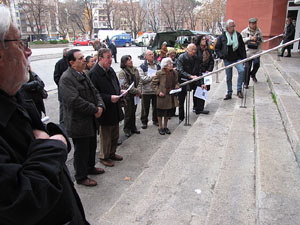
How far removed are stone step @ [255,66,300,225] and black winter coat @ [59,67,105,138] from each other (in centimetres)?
230

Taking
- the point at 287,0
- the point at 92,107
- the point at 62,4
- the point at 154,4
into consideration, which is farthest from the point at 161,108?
the point at 62,4

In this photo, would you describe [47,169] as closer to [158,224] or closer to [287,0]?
[158,224]

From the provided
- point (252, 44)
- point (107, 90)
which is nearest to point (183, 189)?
point (107, 90)

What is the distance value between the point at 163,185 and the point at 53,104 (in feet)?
20.0

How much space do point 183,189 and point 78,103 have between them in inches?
69.7

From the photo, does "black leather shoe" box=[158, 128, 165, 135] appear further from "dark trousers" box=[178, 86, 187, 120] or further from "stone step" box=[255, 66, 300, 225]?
"stone step" box=[255, 66, 300, 225]

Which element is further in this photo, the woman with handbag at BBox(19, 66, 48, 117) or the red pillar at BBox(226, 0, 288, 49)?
the red pillar at BBox(226, 0, 288, 49)

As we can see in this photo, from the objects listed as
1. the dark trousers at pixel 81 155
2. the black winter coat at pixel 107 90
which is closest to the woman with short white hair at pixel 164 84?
the black winter coat at pixel 107 90

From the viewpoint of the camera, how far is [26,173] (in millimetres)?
1001

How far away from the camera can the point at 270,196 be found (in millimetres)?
2367

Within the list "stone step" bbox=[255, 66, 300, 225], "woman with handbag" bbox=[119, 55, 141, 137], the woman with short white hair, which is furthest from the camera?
the woman with short white hair

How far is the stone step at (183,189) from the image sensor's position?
100 inches

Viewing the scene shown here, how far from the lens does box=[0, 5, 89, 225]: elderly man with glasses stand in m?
0.94

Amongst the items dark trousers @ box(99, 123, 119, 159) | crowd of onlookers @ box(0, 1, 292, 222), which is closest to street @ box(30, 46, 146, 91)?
crowd of onlookers @ box(0, 1, 292, 222)
